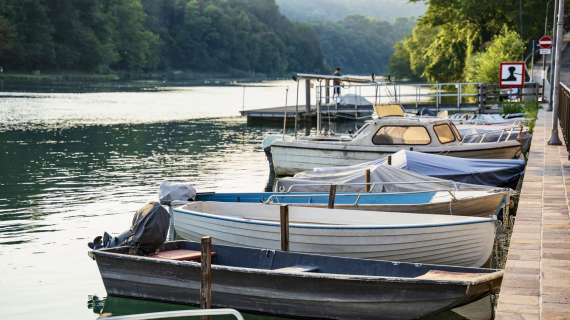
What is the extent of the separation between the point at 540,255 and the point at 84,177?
62.4 ft

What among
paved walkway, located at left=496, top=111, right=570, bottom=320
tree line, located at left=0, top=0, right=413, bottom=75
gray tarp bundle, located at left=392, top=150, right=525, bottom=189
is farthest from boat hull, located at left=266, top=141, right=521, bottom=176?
tree line, located at left=0, top=0, right=413, bottom=75

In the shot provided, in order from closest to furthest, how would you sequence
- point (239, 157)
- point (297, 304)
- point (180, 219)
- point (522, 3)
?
1. point (297, 304)
2. point (180, 219)
3. point (239, 157)
4. point (522, 3)

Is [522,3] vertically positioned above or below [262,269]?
above

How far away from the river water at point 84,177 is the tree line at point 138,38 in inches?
2347

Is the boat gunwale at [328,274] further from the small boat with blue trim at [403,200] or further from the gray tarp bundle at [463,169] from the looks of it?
the gray tarp bundle at [463,169]

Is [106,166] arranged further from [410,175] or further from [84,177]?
[410,175]

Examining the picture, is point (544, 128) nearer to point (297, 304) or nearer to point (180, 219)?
point (180, 219)

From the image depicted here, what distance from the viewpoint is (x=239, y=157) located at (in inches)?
1321

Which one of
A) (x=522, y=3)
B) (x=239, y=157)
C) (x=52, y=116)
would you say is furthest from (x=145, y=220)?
(x=522, y=3)

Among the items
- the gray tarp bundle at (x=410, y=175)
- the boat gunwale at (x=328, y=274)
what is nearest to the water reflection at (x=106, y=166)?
the gray tarp bundle at (x=410, y=175)

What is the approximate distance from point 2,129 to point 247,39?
448 ft

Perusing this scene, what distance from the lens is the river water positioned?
1395 cm

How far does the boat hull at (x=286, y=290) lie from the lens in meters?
11.0

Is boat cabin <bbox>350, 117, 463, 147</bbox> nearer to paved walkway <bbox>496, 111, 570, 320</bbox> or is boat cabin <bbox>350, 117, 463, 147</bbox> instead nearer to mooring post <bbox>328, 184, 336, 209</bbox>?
paved walkway <bbox>496, 111, 570, 320</bbox>
